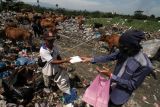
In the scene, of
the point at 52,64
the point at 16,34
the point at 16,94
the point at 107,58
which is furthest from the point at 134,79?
the point at 16,34

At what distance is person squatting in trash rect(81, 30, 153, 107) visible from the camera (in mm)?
4066

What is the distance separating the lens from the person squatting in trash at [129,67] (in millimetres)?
4066

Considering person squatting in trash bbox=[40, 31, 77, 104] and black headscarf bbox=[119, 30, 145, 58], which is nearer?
black headscarf bbox=[119, 30, 145, 58]

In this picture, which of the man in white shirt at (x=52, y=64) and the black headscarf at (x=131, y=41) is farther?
the man in white shirt at (x=52, y=64)

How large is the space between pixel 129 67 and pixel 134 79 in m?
0.17

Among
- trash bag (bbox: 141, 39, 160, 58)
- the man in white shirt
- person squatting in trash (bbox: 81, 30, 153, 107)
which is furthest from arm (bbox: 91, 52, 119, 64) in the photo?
trash bag (bbox: 141, 39, 160, 58)

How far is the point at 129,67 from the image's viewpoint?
4.18 metres

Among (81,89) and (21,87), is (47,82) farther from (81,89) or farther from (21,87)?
(81,89)

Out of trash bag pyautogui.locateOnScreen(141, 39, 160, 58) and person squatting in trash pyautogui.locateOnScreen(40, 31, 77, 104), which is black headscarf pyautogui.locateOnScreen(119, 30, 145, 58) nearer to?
person squatting in trash pyautogui.locateOnScreen(40, 31, 77, 104)

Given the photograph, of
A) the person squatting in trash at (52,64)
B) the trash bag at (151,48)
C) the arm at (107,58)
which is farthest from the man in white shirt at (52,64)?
the trash bag at (151,48)

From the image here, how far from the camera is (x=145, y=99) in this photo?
8.87 m

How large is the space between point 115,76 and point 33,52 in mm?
8151

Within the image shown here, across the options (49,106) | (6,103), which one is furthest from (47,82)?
(6,103)

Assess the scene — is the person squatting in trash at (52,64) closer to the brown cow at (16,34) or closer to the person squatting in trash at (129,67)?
the person squatting in trash at (129,67)
